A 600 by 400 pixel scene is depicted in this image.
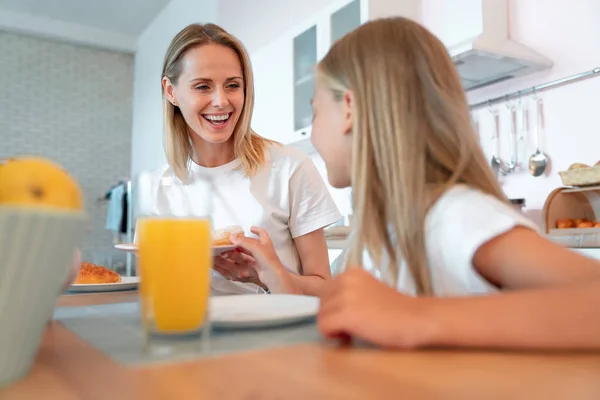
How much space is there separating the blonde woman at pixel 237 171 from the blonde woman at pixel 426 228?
530 millimetres

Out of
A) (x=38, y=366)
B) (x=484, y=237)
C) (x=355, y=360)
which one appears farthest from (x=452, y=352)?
(x=38, y=366)

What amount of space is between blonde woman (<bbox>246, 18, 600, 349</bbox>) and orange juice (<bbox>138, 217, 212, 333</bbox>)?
129mm

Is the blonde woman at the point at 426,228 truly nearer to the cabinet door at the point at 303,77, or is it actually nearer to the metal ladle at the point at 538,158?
the metal ladle at the point at 538,158

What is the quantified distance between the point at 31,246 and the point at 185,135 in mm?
1292

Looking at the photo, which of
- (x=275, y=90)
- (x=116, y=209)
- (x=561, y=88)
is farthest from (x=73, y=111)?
(x=561, y=88)

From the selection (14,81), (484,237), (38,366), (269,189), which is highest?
(14,81)

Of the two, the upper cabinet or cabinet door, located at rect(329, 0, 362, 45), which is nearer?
cabinet door, located at rect(329, 0, 362, 45)

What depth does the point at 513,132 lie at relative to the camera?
231 centimetres

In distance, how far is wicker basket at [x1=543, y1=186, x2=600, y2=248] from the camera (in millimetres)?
1729

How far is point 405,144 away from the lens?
756 millimetres

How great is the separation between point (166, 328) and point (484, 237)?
371 mm

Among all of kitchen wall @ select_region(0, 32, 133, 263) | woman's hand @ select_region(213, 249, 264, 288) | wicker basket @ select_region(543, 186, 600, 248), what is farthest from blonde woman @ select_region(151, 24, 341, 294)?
kitchen wall @ select_region(0, 32, 133, 263)

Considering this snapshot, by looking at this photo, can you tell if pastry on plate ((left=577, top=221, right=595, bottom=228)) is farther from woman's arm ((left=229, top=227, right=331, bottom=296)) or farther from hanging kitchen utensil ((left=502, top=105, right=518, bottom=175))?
woman's arm ((left=229, top=227, right=331, bottom=296))

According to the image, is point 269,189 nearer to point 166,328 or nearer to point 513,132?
Result: point 166,328
